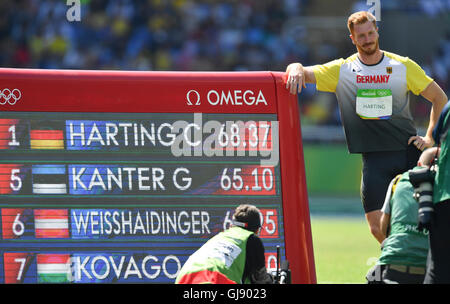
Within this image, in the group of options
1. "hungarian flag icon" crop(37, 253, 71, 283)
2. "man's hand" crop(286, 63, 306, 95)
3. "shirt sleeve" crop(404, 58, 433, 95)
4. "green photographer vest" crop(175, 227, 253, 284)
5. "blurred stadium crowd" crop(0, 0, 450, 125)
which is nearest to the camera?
"green photographer vest" crop(175, 227, 253, 284)

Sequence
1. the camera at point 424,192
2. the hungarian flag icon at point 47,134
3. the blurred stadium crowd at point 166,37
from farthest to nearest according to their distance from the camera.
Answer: the blurred stadium crowd at point 166,37 < the hungarian flag icon at point 47,134 < the camera at point 424,192

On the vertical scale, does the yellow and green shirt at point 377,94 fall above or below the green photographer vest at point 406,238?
above

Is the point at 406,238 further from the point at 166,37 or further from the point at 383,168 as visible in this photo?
the point at 166,37

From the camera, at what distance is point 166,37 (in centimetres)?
2181

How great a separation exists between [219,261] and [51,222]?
1.32 meters

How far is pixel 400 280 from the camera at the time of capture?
5.16m

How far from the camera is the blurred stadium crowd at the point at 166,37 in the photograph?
70.0ft

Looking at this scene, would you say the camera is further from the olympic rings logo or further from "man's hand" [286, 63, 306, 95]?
the olympic rings logo

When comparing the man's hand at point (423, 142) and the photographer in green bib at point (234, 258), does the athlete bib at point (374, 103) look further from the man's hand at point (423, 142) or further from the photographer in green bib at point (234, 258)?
the photographer in green bib at point (234, 258)

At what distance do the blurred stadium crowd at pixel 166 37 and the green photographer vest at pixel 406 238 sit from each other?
1544 cm

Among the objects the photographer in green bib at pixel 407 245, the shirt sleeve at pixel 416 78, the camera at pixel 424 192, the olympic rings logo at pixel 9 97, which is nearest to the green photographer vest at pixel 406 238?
the photographer in green bib at pixel 407 245

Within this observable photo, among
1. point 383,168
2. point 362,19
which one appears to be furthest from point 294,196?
point 362,19

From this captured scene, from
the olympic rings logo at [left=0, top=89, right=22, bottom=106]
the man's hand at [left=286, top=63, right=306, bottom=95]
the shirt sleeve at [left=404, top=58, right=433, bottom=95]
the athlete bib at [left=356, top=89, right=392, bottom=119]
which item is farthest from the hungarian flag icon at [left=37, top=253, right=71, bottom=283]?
the shirt sleeve at [left=404, top=58, right=433, bottom=95]

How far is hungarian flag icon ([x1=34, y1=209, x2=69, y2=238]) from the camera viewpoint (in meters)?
5.76
